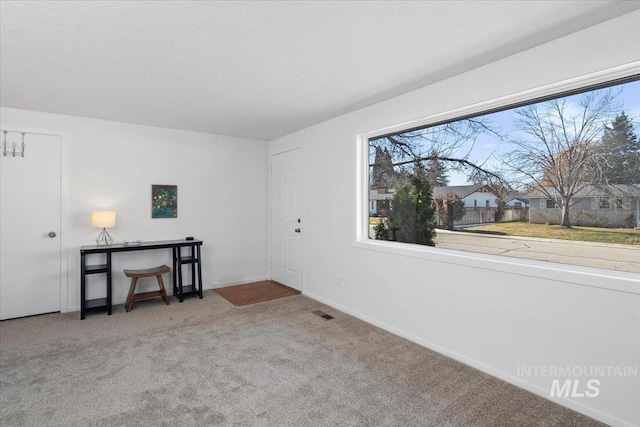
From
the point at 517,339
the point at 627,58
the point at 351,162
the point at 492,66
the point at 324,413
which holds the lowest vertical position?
the point at 324,413

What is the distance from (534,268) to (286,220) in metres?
3.50

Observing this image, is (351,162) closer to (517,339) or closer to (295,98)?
(295,98)

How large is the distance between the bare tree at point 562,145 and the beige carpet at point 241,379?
4.84ft

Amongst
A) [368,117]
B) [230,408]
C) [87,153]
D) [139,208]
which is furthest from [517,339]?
[87,153]

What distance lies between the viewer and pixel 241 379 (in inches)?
93.6

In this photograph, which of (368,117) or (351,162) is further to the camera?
(351,162)

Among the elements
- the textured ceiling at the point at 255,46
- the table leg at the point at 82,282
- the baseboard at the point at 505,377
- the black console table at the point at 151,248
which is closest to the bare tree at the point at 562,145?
the textured ceiling at the point at 255,46

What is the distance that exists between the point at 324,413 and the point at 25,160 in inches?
169

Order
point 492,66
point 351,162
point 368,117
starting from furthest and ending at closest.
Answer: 1. point 351,162
2. point 368,117
3. point 492,66

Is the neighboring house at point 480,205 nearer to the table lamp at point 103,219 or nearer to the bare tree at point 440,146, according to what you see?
the bare tree at point 440,146

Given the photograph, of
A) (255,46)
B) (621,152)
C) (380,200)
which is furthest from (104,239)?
(621,152)

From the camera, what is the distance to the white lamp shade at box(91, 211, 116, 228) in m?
3.79

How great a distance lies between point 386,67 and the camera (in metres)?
2.54

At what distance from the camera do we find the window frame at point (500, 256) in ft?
6.33
